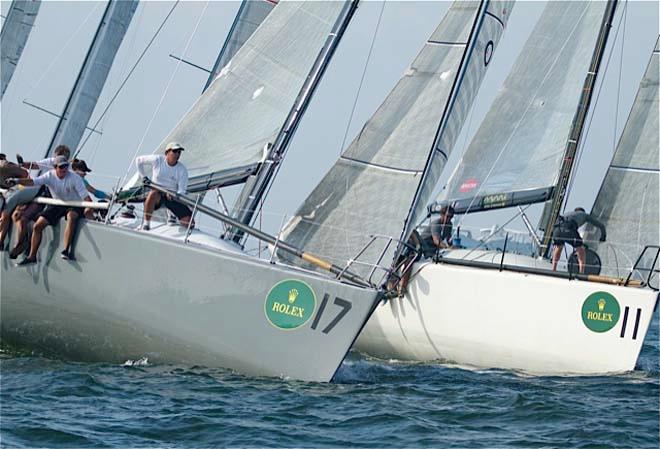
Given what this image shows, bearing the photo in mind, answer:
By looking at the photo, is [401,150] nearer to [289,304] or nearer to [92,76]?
[289,304]

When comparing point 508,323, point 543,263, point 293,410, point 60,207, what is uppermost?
point 543,263

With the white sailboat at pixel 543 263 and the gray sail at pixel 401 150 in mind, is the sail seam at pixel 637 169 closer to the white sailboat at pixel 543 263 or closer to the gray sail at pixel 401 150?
the white sailboat at pixel 543 263

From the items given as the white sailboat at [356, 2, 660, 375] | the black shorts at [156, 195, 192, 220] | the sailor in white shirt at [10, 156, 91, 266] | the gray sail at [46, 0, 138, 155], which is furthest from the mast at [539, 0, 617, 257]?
the gray sail at [46, 0, 138, 155]

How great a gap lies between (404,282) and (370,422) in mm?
6579

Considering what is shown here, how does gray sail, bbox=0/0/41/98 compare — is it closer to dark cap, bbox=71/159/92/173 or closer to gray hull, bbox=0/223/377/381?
dark cap, bbox=71/159/92/173

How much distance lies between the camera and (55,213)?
12305 millimetres

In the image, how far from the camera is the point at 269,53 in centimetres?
1429

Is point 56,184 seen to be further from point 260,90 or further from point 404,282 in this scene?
point 404,282

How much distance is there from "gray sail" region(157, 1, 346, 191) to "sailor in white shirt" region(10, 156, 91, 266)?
4.20 feet

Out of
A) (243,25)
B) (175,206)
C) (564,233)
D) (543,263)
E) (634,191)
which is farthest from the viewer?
(243,25)

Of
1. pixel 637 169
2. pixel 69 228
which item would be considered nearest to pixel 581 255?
pixel 637 169

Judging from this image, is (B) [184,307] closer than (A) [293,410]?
No

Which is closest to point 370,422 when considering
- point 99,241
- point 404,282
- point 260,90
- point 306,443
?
point 306,443

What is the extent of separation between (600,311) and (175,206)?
18.5 feet
